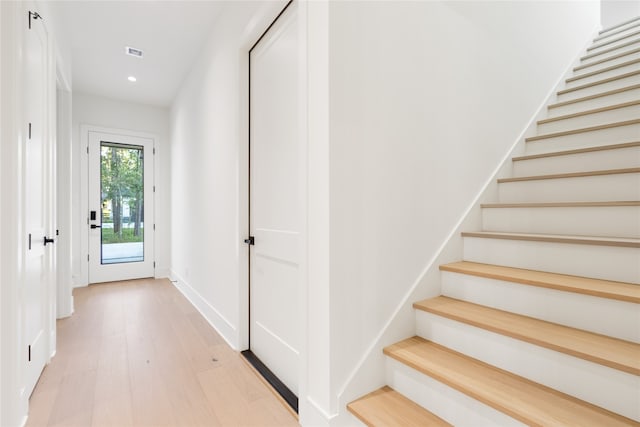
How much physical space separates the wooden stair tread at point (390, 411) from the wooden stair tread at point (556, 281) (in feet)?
2.42

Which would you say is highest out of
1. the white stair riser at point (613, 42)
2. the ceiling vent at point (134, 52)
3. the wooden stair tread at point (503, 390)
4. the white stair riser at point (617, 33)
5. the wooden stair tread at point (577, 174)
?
the white stair riser at point (617, 33)

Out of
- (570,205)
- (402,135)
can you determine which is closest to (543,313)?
(570,205)

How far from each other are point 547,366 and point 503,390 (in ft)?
0.68

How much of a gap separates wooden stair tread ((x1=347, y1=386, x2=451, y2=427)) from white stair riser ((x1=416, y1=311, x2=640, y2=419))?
0.34m

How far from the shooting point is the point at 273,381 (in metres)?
1.91

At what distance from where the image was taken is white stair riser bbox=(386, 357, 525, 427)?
1.13 meters

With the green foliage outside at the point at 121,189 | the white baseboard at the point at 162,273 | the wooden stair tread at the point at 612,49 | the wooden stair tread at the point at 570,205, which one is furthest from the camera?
the white baseboard at the point at 162,273

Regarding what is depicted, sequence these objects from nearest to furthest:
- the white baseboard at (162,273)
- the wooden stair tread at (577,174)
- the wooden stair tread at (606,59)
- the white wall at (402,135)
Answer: the white wall at (402,135) < the wooden stair tread at (577,174) < the wooden stair tread at (606,59) < the white baseboard at (162,273)

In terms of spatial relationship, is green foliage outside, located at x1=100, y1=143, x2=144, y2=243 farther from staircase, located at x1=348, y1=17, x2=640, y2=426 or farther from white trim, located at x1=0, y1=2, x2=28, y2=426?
staircase, located at x1=348, y1=17, x2=640, y2=426

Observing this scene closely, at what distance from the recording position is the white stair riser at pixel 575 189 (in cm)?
169

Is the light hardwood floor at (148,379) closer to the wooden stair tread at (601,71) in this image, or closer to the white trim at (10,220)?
the white trim at (10,220)

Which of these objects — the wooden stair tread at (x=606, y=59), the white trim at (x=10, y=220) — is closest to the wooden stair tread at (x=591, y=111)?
the wooden stair tread at (x=606, y=59)

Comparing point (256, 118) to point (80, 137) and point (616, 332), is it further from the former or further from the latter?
point (80, 137)

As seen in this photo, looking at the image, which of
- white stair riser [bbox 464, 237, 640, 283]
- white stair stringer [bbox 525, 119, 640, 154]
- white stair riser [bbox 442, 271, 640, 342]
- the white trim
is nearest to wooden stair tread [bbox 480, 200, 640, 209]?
white stair riser [bbox 464, 237, 640, 283]
